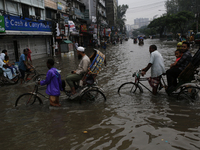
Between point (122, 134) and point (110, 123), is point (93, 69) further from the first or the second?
point (122, 134)

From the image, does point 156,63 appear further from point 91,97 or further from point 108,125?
point 108,125

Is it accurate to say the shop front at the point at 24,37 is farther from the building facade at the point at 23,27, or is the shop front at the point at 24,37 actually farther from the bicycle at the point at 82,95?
the bicycle at the point at 82,95

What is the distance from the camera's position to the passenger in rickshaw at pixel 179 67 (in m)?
5.56

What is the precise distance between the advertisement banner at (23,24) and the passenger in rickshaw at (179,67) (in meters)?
14.4

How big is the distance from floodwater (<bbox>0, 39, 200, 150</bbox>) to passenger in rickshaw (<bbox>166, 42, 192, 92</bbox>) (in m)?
0.49

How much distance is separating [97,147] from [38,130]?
1481 millimetres

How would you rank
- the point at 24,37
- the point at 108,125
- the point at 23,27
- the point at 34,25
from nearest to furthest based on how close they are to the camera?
the point at 108,125
the point at 23,27
the point at 24,37
the point at 34,25

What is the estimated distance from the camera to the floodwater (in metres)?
3.35

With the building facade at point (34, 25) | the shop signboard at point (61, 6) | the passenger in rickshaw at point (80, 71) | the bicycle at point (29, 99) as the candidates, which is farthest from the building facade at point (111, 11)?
the bicycle at point (29, 99)

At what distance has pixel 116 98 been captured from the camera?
6176mm

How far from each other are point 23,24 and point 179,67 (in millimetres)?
16305

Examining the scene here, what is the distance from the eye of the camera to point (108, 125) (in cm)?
412

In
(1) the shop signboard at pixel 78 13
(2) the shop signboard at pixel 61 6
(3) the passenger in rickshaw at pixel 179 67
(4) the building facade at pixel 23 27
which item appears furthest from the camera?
(1) the shop signboard at pixel 78 13

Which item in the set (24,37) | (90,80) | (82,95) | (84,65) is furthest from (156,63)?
(24,37)
